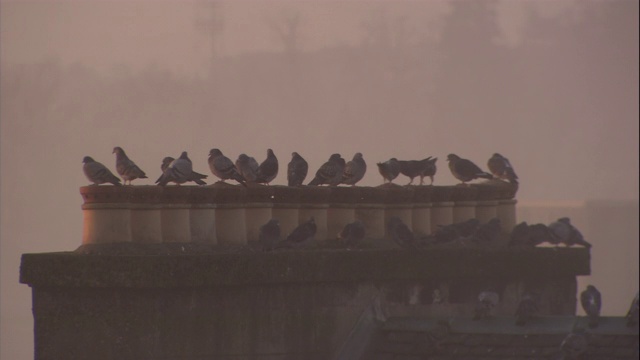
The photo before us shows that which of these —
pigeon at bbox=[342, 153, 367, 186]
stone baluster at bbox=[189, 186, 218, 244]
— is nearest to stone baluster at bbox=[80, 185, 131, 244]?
stone baluster at bbox=[189, 186, 218, 244]

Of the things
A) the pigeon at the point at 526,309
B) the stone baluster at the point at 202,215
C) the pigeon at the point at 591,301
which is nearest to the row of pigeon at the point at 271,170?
the stone baluster at the point at 202,215

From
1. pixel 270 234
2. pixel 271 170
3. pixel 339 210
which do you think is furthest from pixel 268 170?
pixel 270 234

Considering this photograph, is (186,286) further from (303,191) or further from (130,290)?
(303,191)

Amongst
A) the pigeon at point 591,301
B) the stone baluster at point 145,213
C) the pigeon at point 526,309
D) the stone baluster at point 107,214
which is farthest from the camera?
the pigeon at point 591,301

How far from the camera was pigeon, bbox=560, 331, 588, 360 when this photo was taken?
16.2 metres

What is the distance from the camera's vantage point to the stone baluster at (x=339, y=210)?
20031 mm

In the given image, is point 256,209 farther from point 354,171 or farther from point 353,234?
point 354,171

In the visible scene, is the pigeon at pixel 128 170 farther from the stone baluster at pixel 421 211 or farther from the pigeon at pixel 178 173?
the stone baluster at pixel 421 211

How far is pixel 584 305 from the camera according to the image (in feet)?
62.0

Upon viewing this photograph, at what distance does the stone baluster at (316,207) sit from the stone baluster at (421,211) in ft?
5.54

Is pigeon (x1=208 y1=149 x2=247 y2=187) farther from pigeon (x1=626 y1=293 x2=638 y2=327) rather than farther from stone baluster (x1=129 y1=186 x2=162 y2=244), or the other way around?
pigeon (x1=626 y1=293 x2=638 y2=327)

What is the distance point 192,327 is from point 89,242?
4.32 feet

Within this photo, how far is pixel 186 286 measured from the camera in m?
17.2

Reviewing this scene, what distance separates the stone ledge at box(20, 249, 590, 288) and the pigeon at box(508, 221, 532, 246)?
1873mm
